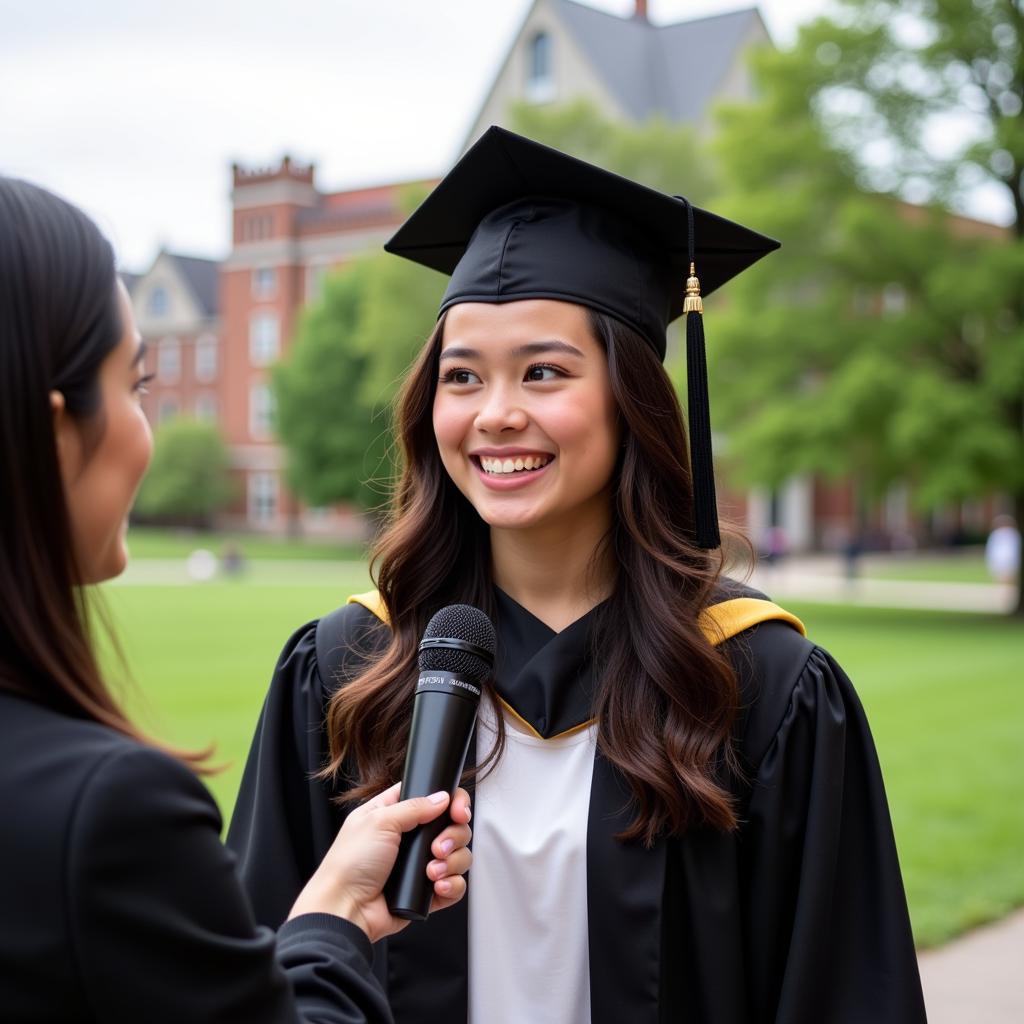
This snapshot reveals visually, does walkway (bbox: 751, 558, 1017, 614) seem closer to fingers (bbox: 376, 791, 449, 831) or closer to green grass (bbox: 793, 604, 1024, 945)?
green grass (bbox: 793, 604, 1024, 945)

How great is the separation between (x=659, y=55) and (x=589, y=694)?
132 ft

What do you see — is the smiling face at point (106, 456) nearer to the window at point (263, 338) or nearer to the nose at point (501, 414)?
the nose at point (501, 414)

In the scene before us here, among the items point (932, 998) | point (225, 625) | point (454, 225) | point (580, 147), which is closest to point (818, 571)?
point (580, 147)

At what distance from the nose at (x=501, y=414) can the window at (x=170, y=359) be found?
5864cm

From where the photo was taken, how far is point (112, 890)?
1.22 m

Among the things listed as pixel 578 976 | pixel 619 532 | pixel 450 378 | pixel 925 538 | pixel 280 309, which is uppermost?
pixel 280 309

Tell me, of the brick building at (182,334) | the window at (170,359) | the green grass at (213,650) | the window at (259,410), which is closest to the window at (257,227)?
the brick building at (182,334)

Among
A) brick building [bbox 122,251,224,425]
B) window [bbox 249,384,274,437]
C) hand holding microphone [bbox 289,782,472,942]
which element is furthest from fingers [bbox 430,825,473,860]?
brick building [bbox 122,251,224,425]

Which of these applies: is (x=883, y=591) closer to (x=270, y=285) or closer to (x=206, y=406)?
(x=270, y=285)

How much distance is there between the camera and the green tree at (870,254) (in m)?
20.0

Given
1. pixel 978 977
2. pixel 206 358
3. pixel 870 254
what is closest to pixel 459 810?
pixel 978 977

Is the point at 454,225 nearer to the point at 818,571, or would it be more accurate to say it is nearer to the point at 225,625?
the point at 225,625

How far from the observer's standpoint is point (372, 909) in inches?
66.0

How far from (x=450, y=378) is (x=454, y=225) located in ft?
1.25
